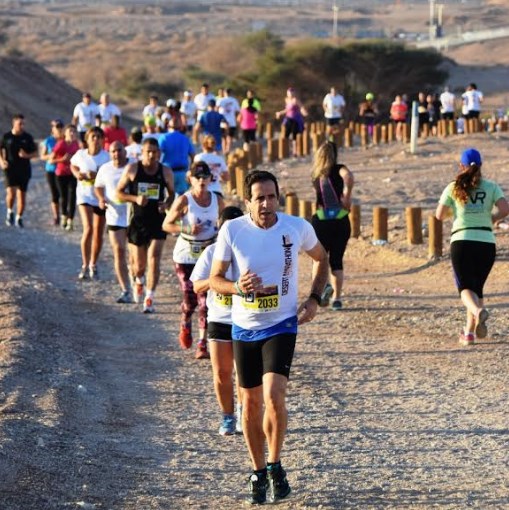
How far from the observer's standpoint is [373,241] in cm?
1800

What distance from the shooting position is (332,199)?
519 inches

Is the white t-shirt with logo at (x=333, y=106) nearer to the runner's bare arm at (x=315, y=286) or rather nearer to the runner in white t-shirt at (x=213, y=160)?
the runner in white t-shirt at (x=213, y=160)

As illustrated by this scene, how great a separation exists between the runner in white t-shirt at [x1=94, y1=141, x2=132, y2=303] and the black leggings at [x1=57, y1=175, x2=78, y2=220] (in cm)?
492

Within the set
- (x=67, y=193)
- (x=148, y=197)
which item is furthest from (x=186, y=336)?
(x=67, y=193)

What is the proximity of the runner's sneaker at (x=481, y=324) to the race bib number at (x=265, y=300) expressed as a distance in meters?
4.39

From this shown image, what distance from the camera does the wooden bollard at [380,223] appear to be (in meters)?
17.8

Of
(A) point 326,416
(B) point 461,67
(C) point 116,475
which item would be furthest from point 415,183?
(B) point 461,67

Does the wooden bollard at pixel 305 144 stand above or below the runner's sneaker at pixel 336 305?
above

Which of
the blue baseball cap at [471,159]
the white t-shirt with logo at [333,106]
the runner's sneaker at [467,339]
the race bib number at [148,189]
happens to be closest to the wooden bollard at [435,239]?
the race bib number at [148,189]

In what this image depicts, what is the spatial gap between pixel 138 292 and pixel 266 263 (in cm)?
702

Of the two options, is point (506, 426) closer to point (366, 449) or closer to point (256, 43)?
point (366, 449)

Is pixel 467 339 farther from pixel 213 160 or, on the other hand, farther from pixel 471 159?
pixel 213 160

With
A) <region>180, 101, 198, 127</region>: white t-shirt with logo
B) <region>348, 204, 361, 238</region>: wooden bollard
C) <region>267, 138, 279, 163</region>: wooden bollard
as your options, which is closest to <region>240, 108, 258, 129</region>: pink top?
<region>267, 138, 279, 163</region>: wooden bollard

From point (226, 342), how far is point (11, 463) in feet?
5.19
